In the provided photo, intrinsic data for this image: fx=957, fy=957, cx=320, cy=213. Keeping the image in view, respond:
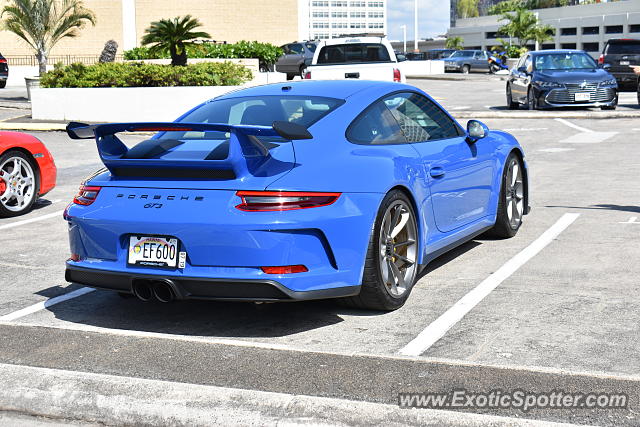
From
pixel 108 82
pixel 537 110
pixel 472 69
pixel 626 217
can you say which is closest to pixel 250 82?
pixel 108 82

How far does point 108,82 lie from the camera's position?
925 inches

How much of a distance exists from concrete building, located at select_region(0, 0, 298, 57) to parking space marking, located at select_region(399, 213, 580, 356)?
175 ft

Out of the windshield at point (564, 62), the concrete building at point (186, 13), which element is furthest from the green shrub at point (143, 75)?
the concrete building at point (186, 13)

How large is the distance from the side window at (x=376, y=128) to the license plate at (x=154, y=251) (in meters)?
1.32

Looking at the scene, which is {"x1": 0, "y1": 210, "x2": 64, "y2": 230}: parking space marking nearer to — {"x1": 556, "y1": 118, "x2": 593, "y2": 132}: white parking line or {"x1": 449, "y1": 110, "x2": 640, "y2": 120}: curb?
{"x1": 556, "y1": 118, "x2": 593, "y2": 132}: white parking line

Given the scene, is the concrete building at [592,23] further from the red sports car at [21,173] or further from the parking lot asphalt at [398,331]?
the parking lot asphalt at [398,331]

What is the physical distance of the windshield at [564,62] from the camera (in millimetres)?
23062

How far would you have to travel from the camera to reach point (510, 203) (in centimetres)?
820

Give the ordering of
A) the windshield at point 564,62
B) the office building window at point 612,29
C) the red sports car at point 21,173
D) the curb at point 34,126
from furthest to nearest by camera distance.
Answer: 1. the office building window at point 612,29
2. the windshield at point 564,62
3. the curb at point 34,126
4. the red sports car at point 21,173

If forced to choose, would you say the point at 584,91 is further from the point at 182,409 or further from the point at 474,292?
the point at 182,409

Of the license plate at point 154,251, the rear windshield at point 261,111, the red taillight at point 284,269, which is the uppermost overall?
the rear windshield at point 261,111

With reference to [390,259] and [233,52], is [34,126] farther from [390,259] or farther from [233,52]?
[390,259]

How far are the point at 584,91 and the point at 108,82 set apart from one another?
37.5 ft

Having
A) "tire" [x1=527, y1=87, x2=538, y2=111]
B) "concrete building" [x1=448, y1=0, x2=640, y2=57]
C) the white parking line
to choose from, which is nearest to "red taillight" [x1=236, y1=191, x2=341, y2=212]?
the white parking line
